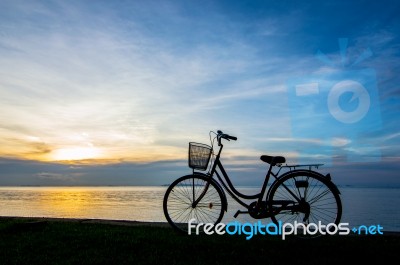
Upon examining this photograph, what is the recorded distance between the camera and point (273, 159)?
6266 mm

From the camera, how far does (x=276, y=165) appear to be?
6289 millimetres

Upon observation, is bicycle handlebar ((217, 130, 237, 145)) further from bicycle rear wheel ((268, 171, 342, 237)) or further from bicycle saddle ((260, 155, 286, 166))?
bicycle rear wheel ((268, 171, 342, 237))

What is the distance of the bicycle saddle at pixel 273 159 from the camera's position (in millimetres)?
6234

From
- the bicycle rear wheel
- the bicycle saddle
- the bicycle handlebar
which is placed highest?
the bicycle handlebar

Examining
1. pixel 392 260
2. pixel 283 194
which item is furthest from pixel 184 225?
pixel 392 260

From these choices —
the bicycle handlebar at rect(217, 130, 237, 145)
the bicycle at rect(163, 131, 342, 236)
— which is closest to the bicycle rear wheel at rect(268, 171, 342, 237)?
the bicycle at rect(163, 131, 342, 236)

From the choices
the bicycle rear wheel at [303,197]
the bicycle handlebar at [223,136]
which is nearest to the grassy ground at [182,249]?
the bicycle rear wheel at [303,197]

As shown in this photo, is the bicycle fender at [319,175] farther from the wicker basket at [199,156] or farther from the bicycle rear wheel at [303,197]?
the wicker basket at [199,156]

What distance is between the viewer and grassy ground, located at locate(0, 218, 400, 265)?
5168mm

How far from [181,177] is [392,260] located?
359 centimetres

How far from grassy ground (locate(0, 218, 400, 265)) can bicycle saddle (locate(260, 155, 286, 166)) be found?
4.33 feet

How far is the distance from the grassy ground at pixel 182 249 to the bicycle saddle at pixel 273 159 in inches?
52.0

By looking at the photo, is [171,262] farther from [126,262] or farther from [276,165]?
[276,165]

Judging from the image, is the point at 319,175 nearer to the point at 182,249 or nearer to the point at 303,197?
the point at 303,197
